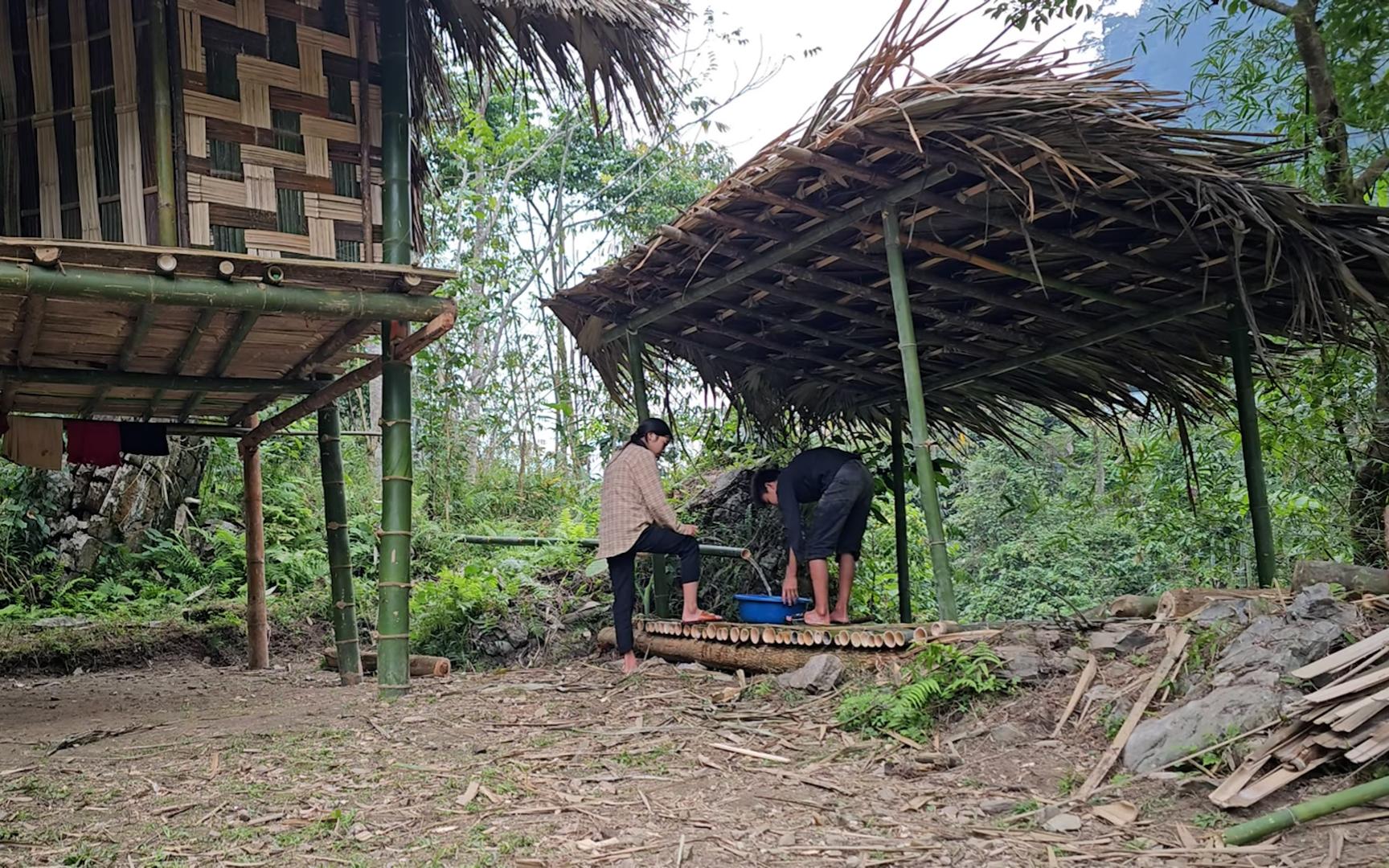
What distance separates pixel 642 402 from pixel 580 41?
2577 millimetres

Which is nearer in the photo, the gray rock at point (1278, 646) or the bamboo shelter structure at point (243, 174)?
the gray rock at point (1278, 646)

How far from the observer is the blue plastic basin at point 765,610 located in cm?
640

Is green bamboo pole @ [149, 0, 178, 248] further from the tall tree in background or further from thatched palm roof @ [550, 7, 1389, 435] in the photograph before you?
the tall tree in background

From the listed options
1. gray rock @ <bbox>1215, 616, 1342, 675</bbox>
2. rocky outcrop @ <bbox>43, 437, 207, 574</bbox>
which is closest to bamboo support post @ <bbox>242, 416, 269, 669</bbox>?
rocky outcrop @ <bbox>43, 437, 207, 574</bbox>

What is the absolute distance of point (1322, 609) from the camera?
3.88 m

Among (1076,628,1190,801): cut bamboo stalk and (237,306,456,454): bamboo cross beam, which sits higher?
(237,306,456,454): bamboo cross beam

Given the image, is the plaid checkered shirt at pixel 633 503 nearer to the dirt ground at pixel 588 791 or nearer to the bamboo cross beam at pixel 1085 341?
the dirt ground at pixel 588 791

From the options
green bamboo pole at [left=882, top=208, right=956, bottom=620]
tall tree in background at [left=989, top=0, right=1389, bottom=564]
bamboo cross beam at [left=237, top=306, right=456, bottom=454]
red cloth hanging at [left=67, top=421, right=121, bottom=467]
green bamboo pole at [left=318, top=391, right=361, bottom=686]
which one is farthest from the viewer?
green bamboo pole at [left=318, top=391, right=361, bottom=686]

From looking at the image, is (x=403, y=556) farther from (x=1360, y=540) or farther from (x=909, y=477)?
(x=1360, y=540)

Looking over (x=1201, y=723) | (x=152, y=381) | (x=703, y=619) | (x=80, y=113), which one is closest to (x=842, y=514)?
(x=703, y=619)

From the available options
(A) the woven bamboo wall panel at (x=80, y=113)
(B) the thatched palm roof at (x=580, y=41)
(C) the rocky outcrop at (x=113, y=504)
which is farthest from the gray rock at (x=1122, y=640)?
(C) the rocky outcrop at (x=113, y=504)

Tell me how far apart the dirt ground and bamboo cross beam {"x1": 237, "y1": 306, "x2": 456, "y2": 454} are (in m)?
2.06

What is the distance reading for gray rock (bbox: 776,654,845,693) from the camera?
5.26 metres

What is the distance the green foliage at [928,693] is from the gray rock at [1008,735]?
0.27m
